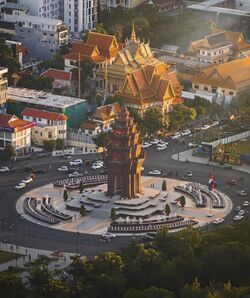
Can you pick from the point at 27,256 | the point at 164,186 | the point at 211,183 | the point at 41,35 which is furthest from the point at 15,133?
the point at 41,35

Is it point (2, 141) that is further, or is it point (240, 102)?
point (240, 102)

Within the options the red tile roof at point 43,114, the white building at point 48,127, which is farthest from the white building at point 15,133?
the red tile roof at point 43,114

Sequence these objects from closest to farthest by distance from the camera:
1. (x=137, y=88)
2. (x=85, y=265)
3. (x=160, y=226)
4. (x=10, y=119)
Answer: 1. (x=85, y=265)
2. (x=160, y=226)
3. (x=10, y=119)
4. (x=137, y=88)

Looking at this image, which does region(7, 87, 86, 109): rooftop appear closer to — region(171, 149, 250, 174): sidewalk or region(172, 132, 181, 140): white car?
region(172, 132, 181, 140): white car

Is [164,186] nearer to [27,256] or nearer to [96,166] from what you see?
[96,166]

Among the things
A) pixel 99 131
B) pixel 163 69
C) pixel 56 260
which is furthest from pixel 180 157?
pixel 56 260

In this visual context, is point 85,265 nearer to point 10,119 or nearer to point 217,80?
point 10,119

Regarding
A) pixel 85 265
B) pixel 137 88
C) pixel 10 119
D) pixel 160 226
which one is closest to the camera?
pixel 85 265
